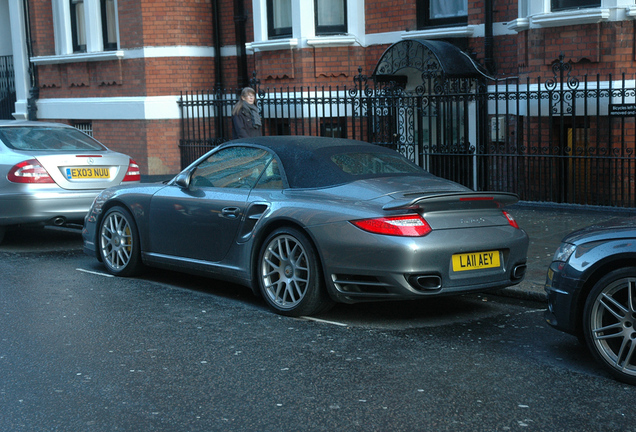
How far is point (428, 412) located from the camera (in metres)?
4.38

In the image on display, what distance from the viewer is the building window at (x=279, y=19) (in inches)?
625

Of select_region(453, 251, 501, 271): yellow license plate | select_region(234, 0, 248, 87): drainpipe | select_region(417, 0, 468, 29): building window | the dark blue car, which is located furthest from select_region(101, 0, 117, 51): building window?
the dark blue car

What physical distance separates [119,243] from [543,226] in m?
5.11

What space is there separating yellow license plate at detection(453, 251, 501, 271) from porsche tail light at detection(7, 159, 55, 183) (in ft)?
19.0

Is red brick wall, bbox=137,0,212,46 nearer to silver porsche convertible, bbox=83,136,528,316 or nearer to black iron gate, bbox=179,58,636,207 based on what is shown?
black iron gate, bbox=179,58,636,207

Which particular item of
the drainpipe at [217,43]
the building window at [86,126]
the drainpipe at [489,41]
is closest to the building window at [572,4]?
the drainpipe at [489,41]

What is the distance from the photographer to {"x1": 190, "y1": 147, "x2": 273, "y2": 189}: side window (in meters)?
7.07

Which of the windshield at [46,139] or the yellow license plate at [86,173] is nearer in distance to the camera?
the yellow license plate at [86,173]

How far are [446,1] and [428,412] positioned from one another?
10929 mm

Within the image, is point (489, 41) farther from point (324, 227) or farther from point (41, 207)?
point (324, 227)

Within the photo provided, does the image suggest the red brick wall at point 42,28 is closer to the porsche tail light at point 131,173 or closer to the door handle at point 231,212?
the porsche tail light at point 131,173

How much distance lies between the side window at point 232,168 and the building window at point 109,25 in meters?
11.8

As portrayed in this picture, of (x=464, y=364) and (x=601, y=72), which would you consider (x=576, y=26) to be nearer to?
(x=601, y=72)

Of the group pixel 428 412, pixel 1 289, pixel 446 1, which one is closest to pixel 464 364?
pixel 428 412
